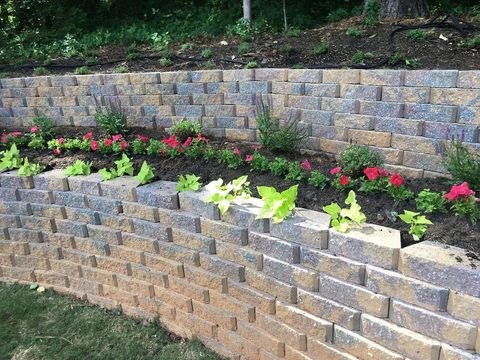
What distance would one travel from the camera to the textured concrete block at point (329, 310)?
2.33 meters

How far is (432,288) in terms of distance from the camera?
79.1 inches

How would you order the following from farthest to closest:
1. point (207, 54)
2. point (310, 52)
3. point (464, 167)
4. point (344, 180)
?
point (207, 54), point (310, 52), point (344, 180), point (464, 167)

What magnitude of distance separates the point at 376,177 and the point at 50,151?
3.08 metres

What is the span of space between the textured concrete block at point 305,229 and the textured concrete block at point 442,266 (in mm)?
438

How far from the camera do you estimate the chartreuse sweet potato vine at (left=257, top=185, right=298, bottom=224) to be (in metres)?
2.53

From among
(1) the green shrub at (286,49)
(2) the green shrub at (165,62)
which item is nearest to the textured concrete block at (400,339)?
(1) the green shrub at (286,49)

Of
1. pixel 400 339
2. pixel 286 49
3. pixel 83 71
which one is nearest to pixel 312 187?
pixel 400 339

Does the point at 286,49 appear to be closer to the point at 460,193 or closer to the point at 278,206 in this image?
the point at 278,206

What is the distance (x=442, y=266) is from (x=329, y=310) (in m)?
0.68

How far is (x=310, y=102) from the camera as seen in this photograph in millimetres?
3797

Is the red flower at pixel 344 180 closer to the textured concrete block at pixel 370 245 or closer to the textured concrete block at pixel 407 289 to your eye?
the textured concrete block at pixel 370 245

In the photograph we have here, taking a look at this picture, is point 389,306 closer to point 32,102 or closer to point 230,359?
point 230,359

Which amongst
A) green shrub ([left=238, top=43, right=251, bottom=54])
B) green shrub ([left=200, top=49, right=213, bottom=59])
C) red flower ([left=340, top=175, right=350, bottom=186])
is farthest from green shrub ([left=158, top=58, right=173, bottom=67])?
red flower ([left=340, top=175, right=350, bottom=186])

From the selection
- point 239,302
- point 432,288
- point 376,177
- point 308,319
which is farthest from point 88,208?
point 432,288
